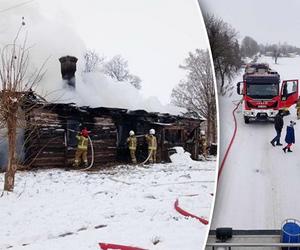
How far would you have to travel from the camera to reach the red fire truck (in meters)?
2.00

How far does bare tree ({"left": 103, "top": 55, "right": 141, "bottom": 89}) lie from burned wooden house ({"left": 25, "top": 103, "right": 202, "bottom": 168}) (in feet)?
0.41

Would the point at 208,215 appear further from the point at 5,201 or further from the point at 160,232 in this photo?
the point at 5,201

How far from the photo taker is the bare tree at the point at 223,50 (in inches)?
77.0

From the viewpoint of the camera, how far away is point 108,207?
1739 millimetres

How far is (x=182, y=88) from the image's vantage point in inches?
69.2

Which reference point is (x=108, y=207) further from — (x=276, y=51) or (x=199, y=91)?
(x=276, y=51)

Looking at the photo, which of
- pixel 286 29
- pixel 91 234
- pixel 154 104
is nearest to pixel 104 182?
pixel 91 234

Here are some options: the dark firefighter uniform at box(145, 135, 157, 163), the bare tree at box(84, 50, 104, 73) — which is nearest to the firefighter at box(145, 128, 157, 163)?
the dark firefighter uniform at box(145, 135, 157, 163)

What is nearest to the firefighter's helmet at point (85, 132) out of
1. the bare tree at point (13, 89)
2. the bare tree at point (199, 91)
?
the bare tree at point (13, 89)

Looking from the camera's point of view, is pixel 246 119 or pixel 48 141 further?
pixel 246 119

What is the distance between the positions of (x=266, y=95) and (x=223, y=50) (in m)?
0.29

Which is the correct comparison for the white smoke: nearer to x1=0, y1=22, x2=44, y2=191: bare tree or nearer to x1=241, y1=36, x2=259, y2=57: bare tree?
x1=0, y1=22, x2=44, y2=191: bare tree

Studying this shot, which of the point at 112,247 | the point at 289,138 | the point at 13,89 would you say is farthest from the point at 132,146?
the point at 289,138

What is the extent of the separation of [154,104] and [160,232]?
1.68ft
